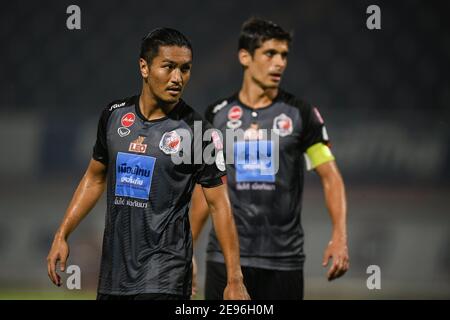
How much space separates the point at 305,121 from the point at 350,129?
315 centimetres

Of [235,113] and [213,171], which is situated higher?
[235,113]

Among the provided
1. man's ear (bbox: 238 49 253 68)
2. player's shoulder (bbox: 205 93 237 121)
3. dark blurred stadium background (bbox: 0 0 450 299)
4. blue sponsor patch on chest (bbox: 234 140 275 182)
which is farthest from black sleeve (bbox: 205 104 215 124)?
dark blurred stadium background (bbox: 0 0 450 299)

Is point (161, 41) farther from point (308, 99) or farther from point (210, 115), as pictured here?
point (308, 99)

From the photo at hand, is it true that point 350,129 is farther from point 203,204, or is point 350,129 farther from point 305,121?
point 203,204

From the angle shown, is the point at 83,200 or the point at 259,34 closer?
the point at 83,200

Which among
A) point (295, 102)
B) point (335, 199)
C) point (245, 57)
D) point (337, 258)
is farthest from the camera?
point (245, 57)

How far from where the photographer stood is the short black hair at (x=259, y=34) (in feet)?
17.8

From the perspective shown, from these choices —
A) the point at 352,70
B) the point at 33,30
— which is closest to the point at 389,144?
the point at 352,70

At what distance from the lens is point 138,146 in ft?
13.1

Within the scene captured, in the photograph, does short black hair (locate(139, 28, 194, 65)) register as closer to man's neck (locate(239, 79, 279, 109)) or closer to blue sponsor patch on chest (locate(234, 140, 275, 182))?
blue sponsor patch on chest (locate(234, 140, 275, 182))

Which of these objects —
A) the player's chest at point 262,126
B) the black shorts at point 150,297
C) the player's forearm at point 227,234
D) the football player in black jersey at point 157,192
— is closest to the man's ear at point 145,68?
the football player in black jersey at point 157,192

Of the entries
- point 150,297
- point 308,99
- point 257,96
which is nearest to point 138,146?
point 150,297

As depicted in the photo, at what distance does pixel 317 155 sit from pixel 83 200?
169cm

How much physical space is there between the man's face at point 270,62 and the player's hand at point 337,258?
1239 mm
